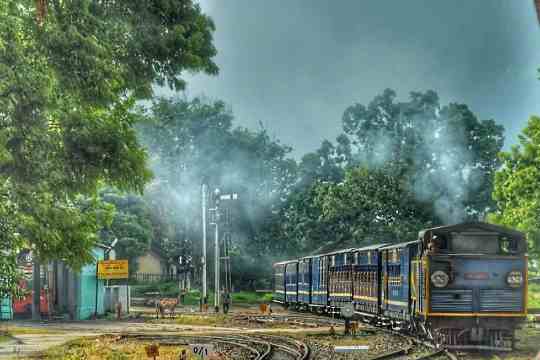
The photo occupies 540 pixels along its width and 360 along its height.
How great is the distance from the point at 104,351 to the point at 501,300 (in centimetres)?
1055

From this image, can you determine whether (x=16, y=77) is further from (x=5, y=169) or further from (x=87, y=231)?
(x=87, y=231)

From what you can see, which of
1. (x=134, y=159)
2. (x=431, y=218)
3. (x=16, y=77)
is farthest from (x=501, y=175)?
(x=16, y=77)

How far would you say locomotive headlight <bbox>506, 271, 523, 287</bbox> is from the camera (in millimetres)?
24109

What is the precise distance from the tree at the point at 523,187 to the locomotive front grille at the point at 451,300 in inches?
883

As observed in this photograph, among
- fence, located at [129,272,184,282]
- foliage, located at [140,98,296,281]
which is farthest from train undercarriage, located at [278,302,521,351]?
fence, located at [129,272,184,282]

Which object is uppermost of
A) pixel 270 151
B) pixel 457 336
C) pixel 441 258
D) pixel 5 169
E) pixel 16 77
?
pixel 270 151

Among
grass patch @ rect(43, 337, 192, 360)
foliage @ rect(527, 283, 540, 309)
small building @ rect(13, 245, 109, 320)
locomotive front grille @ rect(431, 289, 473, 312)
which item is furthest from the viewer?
foliage @ rect(527, 283, 540, 309)

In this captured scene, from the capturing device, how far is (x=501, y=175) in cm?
5091

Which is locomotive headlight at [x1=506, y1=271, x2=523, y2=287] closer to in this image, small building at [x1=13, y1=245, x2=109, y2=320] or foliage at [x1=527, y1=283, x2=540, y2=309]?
small building at [x1=13, y1=245, x2=109, y2=320]

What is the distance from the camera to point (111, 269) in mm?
45750

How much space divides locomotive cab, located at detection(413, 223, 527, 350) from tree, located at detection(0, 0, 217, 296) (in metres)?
7.63

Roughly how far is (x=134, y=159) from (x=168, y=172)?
67.0m

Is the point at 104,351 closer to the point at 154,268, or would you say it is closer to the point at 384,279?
the point at 384,279

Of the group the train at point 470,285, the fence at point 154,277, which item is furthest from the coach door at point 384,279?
the fence at point 154,277
